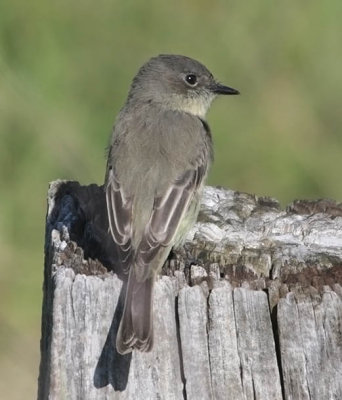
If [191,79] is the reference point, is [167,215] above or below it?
below

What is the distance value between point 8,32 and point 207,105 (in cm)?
267

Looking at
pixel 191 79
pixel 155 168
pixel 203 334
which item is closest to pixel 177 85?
pixel 191 79

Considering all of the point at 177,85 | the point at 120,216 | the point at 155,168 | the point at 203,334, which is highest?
the point at 177,85

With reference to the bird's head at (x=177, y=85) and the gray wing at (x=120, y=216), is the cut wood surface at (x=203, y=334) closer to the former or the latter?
the gray wing at (x=120, y=216)

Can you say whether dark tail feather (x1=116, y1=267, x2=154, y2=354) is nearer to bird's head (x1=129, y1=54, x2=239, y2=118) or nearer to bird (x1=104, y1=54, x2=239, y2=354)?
bird (x1=104, y1=54, x2=239, y2=354)

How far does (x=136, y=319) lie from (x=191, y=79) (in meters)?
3.64

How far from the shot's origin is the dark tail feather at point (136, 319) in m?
4.18

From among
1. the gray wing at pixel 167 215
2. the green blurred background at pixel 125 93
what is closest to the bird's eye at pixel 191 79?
the green blurred background at pixel 125 93

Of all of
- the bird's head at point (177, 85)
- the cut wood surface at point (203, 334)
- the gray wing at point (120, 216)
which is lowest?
the cut wood surface at point (203, 334)

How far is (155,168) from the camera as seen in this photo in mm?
6352

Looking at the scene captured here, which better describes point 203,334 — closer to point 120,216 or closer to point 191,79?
point 120,216

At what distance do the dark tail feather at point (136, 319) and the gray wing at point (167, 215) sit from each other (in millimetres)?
667

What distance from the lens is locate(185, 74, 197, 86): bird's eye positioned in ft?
25.4

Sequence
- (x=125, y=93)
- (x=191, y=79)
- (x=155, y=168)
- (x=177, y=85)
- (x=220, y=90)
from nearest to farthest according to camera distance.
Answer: (x=155, y=168) → (x=177, y=85) → (x=191, y=79) → (x=220, y=90) → (x=125, y=93)
